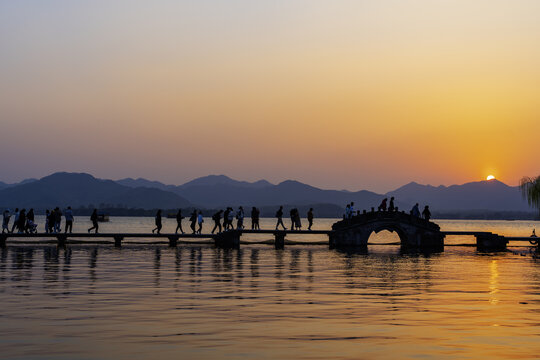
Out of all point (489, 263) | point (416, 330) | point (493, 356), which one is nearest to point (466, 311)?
point (416, 330)

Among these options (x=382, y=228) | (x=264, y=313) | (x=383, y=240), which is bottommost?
(x=264, y=313)

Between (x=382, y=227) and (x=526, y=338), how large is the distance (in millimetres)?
46111

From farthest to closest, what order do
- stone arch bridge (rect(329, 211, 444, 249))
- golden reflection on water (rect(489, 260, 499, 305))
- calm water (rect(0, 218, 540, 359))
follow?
1. stone arch bridge (rect(329, 211, 444, 249))
2. golden reflection on water (rect(489, 260, 499, 305))
3. calm water (rect(0, 218, 540, 359))

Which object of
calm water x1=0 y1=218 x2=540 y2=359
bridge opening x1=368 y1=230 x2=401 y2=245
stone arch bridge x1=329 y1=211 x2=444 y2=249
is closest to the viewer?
calm water x1=0 y1=218 x2=540 y2=359

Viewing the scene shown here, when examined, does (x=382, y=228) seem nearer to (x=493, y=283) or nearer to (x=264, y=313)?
(x=493, y=283)

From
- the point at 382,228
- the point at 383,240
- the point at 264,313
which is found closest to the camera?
the point at 264,313

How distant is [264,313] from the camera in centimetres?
2002

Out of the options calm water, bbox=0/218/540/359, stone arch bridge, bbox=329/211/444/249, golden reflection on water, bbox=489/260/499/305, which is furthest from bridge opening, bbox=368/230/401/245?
calm water, bbox=0/218/540/359

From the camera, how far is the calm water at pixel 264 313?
14867 millimetres

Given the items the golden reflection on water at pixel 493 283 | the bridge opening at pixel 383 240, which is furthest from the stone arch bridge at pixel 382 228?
the golden reflection on water at pixel 493 283

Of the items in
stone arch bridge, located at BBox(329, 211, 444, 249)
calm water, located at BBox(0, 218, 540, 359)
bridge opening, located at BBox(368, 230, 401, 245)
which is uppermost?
stone arch bridge, located at BBox(329, 211, 444, 249)

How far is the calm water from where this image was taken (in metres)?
14.9

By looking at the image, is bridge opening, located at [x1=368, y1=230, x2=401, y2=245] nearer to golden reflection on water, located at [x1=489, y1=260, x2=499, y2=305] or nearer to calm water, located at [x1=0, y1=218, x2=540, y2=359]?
golden reflection on water, located at [x1=489, y1=260, x2=499, y2=305]

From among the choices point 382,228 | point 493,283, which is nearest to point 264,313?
point 493,283
